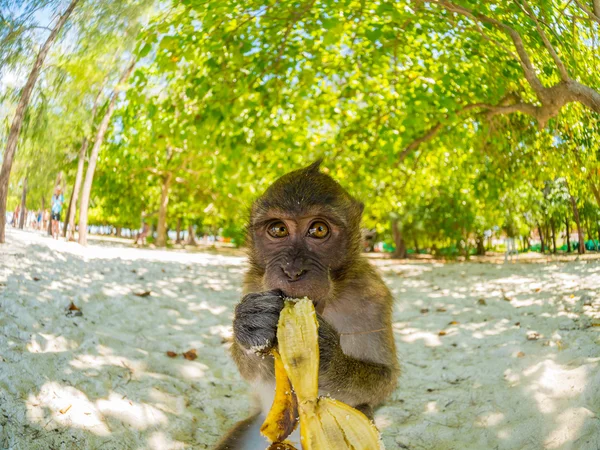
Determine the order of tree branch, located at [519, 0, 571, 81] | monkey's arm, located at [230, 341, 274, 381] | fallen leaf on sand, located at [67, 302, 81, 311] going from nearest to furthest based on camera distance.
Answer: monkey's arm, located at [230, 341, 274, 381], tree branch, located at [519, 0, 571, 81], fallen leaf on sand, located at [67, 302, 81, 311]

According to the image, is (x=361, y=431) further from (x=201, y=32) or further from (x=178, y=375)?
(x=201, y=32)

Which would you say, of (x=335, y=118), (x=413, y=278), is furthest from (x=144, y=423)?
(x=413, y=278)

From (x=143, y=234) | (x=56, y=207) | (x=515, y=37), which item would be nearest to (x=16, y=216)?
(x=56, y=207)

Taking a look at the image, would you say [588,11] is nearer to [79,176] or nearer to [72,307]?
[79,176]

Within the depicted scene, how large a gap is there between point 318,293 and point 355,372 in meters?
0.64

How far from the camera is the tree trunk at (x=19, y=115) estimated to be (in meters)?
2.14

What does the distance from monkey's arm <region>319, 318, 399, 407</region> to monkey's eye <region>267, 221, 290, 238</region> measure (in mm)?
603

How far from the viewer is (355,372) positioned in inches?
98.0

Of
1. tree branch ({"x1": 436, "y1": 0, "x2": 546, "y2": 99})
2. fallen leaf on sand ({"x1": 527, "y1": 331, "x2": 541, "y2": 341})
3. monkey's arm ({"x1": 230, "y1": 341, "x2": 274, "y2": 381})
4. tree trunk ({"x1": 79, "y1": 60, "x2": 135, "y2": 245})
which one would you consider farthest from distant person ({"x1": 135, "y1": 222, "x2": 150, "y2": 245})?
fallen leaf on sand ({"x1": 527, "y1": 331, "x2": 541, "y2": 341})

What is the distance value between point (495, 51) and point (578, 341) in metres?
2.34

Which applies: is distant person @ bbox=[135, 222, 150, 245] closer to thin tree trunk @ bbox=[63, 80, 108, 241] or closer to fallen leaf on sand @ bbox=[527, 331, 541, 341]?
thin tree trunk @ bbox=[63, 80, 108, 241]

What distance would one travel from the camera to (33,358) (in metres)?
2.79

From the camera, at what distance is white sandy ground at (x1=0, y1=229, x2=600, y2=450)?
234 cm

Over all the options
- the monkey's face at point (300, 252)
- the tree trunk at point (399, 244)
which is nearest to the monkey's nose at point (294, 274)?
the monkey's face at point (300, 252)
